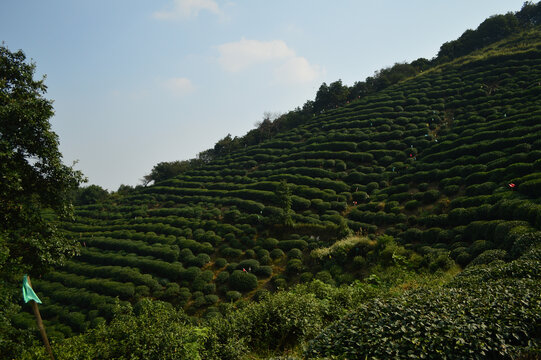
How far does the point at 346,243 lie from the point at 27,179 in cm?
1893

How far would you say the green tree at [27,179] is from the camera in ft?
32.6

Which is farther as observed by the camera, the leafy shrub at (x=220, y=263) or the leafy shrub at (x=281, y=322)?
the leafy shrub at (x=220, y=263)

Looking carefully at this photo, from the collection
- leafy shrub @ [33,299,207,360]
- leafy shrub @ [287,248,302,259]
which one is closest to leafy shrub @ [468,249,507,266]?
leafy shrub @ [33,299,207,360]

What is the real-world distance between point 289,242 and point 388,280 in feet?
42.8

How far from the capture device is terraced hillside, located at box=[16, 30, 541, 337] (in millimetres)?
20625

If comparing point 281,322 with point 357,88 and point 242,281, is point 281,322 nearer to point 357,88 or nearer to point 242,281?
point 242,281

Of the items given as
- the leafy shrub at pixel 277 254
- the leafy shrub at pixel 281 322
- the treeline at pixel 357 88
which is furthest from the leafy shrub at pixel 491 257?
the treeline at pixel 357 88

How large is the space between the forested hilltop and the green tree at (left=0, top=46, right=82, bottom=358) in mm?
1813

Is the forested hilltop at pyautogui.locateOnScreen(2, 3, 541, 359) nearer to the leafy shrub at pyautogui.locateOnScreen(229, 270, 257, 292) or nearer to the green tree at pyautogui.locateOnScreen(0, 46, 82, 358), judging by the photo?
the leafy shrub at pyautogui.locateOnScreen(229, 270, 257, 292)

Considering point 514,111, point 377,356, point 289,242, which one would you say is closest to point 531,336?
point 377,356

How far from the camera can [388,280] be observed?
14633 millimetres

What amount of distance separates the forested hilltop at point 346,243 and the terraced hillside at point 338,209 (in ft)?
0.57

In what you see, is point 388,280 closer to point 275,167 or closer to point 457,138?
point 457,138

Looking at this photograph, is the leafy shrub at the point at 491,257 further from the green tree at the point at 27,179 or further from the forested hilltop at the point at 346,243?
the green tree at the point at 27,179
